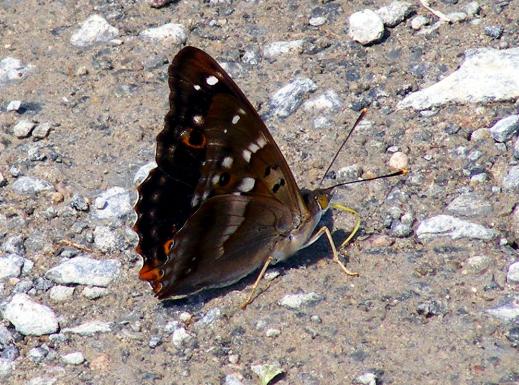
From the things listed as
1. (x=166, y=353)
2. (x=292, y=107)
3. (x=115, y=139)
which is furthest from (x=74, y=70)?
(x=166, y=353)

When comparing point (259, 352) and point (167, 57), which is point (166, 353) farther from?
point (167, 57)

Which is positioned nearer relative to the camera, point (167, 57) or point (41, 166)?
point (41, 166)

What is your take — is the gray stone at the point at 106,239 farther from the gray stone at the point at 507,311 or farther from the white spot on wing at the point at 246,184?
the gray stone at the point at 507,311

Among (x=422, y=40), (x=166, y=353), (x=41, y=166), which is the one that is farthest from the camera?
(x=422, y=40)

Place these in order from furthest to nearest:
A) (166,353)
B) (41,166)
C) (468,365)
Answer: (41,166) < (166,353) < (468,365)

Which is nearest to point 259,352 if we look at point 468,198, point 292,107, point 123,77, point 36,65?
point 468,198

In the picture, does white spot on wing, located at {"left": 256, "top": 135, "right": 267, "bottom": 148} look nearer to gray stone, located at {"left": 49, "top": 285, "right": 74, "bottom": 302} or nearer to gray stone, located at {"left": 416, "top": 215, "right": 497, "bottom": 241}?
gray stone, located at {"left": 416, "top": 215, "right": 497, "bottom": 241}

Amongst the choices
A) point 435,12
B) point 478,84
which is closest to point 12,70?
point 435,12

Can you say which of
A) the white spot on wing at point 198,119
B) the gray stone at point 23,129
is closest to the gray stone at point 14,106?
the gray stone at point 23,129
